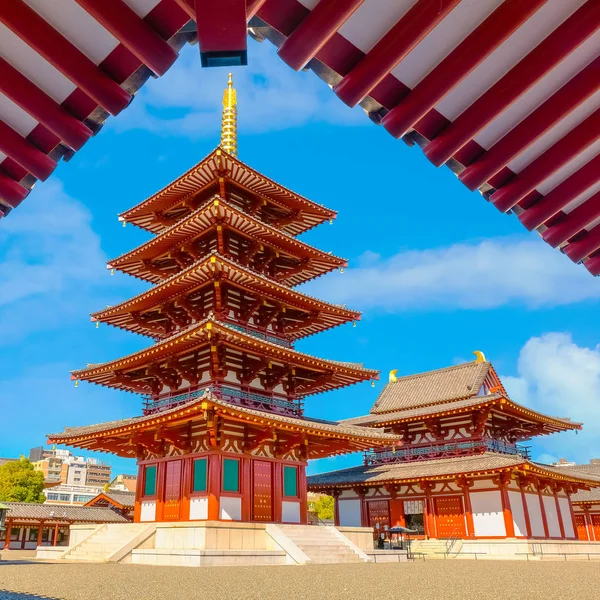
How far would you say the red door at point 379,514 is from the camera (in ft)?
102

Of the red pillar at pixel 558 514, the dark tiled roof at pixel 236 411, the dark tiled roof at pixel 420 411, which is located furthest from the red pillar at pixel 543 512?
the dark tiled roof at pixel 236 411

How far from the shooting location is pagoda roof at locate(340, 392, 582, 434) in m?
28.8

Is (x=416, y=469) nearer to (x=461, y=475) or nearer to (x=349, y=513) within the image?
(x=461, y=475)

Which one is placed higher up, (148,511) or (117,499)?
(117,499)

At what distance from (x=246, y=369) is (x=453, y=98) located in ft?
66.2

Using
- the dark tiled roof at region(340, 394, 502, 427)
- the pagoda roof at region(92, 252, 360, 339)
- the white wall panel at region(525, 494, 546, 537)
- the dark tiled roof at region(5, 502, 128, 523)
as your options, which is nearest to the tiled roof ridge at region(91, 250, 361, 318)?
the pagoda roof at region(92, 252, 360, 339)

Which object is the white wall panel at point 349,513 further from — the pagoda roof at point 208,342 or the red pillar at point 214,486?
the red pillar at point 214,486

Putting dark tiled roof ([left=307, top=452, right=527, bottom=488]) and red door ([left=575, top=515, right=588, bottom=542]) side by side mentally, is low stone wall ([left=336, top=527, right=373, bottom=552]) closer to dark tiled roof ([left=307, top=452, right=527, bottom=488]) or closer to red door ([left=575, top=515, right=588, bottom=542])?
dark tiled roof ([left=307, top=452, right=527, bottom=488])

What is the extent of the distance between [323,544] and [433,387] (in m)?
18.0

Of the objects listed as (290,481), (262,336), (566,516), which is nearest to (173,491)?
(290,481)

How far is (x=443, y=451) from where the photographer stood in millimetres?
30734

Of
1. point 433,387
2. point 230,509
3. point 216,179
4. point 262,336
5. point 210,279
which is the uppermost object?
point 216,179

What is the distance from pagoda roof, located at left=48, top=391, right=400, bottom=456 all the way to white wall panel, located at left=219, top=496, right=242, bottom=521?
2933 millimetres

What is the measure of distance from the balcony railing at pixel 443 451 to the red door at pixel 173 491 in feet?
40.9
